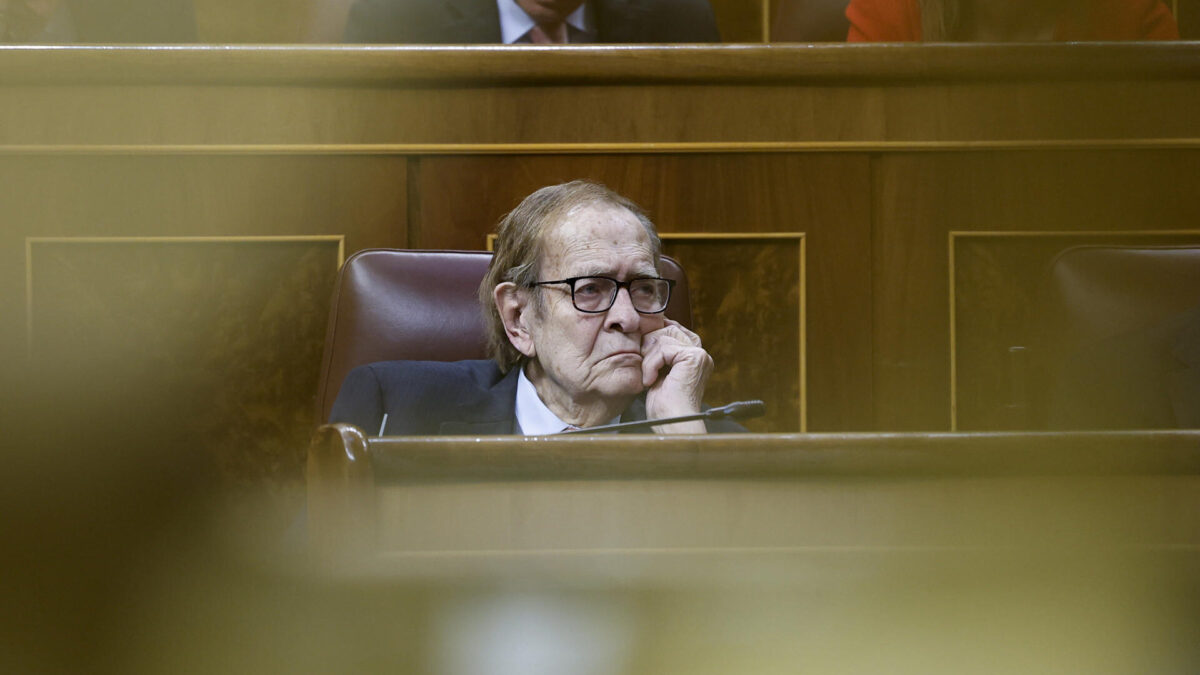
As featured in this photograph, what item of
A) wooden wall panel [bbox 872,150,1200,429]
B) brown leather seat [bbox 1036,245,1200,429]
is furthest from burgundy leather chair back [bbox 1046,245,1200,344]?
wooden wall panel [bbox 872,150,1200,429]

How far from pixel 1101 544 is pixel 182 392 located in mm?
1131

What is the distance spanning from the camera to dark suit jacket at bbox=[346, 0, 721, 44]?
1.55 metres

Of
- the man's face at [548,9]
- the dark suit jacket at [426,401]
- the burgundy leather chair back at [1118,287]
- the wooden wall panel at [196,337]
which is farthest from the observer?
the man's face at [548,9]

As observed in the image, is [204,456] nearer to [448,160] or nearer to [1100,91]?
[448,160]

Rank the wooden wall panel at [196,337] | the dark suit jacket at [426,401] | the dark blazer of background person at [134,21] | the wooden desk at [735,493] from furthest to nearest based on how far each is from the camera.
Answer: the dark blazer of background person at [134,21], the wooden wall panel at [196,337], the dark suit jacket at [426,401], the wooden desk at [735,493]

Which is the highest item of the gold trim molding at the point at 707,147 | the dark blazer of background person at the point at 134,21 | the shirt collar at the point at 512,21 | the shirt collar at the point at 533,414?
the dark blazer of background person at the point at 134,21

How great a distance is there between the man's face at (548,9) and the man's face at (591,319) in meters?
0.61

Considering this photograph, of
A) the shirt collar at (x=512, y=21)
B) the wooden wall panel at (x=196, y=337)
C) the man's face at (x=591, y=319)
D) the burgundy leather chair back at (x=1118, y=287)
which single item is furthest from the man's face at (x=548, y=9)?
the burgundy leather chair back at (x=1118, y=287)

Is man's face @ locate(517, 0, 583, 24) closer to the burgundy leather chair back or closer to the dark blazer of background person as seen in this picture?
the dark blazer of background person

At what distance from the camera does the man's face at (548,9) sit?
153 cm

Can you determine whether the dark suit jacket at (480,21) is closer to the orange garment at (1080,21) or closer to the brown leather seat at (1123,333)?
the orange garment at (1080,21)

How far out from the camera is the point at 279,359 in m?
1.33

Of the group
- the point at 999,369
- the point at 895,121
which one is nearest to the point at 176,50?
the point at 895,121

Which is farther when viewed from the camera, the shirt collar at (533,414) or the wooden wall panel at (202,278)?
the wooden wall panel at (202,278)
